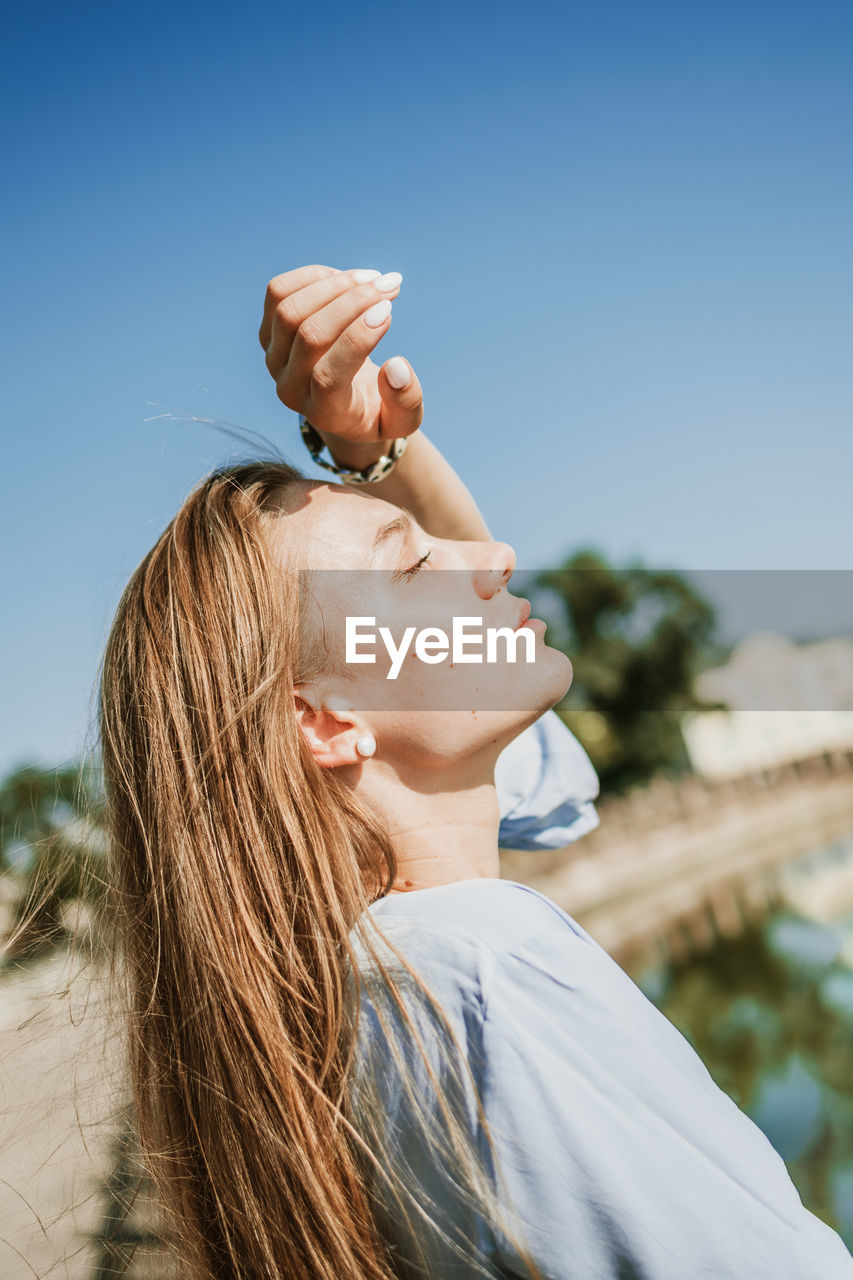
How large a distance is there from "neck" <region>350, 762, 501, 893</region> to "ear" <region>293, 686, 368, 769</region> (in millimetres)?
96

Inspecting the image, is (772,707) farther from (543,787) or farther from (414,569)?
(414,569)

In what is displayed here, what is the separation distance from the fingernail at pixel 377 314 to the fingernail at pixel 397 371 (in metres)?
0.19

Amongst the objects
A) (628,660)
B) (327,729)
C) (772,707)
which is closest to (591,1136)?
(327,729)

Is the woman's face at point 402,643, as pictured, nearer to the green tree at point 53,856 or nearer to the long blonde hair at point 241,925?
the long blonde hair at point 241,925

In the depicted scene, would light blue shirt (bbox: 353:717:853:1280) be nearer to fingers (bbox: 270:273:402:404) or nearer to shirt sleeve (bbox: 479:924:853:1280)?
shirt sleeve (bbox: 479:924:853:1280)

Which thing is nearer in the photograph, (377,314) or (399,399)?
(377,314)

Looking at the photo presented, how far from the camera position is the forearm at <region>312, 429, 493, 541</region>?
2168 mm

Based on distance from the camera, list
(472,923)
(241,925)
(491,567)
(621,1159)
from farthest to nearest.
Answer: (491,567) < (241,925) < (472,923) < (621,1159)

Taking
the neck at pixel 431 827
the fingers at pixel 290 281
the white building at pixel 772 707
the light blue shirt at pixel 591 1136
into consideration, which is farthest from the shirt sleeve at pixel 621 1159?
the white building at pixel 772 707

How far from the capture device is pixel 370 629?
176 cm

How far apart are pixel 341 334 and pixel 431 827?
3.31ft

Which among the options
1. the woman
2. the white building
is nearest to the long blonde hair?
the woman

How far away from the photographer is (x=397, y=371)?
1781 mm

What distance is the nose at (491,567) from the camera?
6.23 feet
